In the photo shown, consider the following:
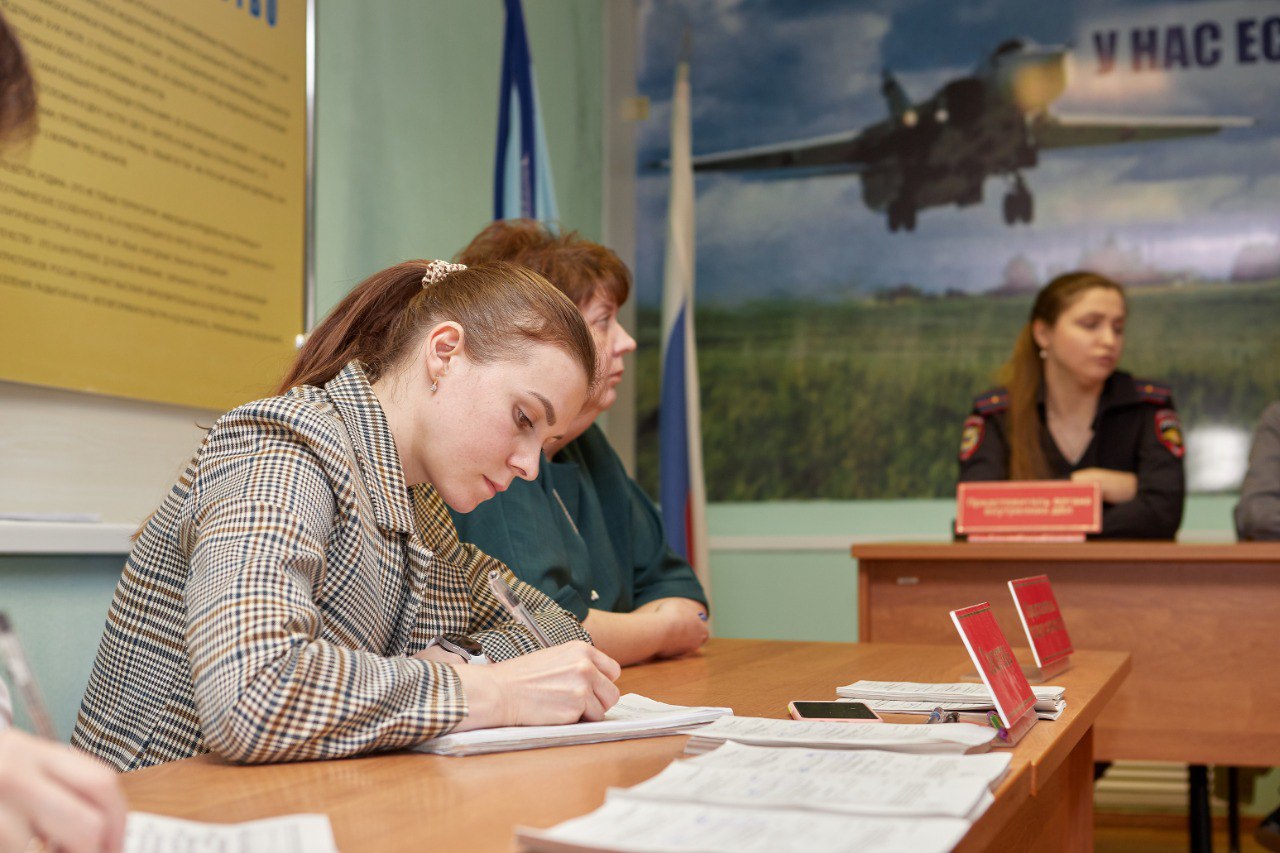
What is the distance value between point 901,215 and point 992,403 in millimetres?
1020

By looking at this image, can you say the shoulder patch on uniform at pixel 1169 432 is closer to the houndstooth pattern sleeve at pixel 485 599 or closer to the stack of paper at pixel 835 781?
the houndstooth pattern sleeve at pixel 485 599

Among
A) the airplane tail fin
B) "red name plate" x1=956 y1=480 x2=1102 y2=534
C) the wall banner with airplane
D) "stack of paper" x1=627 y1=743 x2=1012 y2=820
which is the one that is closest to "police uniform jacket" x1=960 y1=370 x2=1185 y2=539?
"red name plate" x1=956 y1=480 x2=1102 y2=534

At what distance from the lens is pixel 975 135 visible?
14.5ft

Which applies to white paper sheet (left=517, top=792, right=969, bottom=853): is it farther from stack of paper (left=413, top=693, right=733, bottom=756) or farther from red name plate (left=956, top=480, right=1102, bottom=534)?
red name plate (left=956, top=480, right=1102, bottom=534)

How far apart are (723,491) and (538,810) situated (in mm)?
3776

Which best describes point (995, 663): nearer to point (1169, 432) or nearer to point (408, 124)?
point (408, 124)

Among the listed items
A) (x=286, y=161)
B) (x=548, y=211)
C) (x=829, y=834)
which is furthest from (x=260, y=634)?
(x=548, y=211)

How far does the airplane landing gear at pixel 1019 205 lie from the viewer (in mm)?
4359

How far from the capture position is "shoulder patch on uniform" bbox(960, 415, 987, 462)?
3.69 m

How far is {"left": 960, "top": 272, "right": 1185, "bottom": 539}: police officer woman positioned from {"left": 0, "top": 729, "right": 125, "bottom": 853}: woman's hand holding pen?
321 centimetres

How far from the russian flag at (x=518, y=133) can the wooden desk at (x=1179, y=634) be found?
1.55m

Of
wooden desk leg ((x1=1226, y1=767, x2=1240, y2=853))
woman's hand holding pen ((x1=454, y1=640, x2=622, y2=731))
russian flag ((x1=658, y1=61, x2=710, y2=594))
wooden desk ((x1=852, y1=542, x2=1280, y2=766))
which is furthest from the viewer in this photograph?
russian flag ((x1=658, y1=61, x2=710, y2=594))

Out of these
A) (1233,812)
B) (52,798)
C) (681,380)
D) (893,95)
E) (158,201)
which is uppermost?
(893,95)

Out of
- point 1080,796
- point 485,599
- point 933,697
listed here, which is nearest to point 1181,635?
point 1080,796
